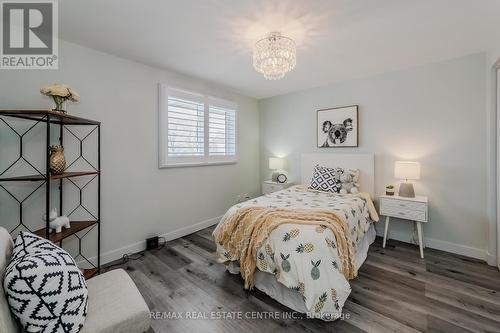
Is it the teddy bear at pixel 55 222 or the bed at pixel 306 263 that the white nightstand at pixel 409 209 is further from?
the teddy bear at pixel 55 222

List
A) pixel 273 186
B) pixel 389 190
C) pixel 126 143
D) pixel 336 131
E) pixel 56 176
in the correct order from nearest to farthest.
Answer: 1. pixel 56 176
2. pixel 126 143
3. pixel 389 190
4. pixel 336 131
5. pixel 273 186

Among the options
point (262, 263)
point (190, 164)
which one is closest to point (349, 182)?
point (262, 263)

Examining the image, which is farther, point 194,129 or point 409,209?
point 194,129

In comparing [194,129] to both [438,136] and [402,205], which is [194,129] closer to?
[402,205]

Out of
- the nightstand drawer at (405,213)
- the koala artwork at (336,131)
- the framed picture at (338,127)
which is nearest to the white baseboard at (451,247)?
the nightstand drawer at (405,213)

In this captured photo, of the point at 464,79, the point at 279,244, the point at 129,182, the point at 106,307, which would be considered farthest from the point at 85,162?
the point at 464,79

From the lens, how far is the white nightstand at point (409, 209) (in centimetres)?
258

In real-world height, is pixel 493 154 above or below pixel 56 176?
above

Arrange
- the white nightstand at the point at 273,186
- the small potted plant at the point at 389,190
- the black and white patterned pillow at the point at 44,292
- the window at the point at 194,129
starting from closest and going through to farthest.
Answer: the black and white patterned pillow at the point at 44,292, the small potted plant at the point at 389,190, the window at the point at 194,129, the white nightstand at the point at 273,186

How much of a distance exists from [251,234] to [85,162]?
200 cm

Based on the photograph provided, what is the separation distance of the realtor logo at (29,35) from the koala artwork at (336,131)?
11.7 feet

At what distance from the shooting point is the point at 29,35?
199 cm

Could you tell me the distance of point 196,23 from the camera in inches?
75.4

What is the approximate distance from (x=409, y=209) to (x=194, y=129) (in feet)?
10.5
